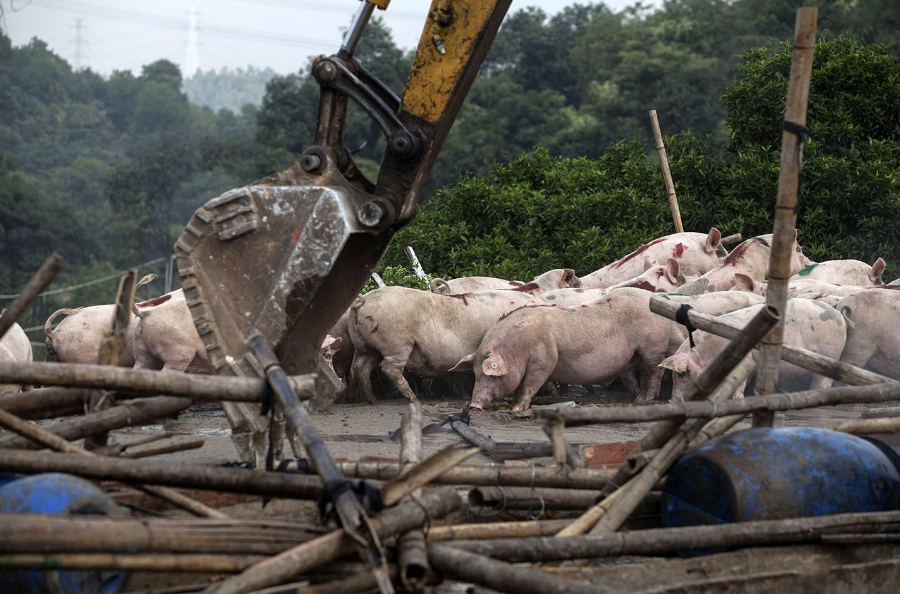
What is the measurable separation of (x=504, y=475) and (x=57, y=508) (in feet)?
6.67

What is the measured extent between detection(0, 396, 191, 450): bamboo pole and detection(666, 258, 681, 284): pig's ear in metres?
7.50

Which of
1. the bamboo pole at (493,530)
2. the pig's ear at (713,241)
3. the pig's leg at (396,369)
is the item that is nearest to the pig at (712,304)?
the pig's ear at (713,241)

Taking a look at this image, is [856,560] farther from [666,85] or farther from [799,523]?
[666,85]

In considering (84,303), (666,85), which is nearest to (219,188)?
(84,303)

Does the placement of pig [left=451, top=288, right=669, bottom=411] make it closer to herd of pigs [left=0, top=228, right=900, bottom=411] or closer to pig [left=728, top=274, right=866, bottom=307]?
herd of pigs [left=0, top=228, right=900, bottom=411]

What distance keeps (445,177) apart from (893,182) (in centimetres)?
2383

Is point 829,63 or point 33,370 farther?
point 829,63

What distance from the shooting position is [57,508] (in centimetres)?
376

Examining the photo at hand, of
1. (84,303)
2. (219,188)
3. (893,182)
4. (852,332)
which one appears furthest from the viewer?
(219,188)

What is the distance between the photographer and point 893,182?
42.2ft

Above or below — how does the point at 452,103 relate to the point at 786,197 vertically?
above

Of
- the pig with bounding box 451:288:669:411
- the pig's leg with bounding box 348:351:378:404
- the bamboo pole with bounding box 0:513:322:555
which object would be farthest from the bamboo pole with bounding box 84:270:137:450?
the pig's leg with bounding box 348:351:378:404

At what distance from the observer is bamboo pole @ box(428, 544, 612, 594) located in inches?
140

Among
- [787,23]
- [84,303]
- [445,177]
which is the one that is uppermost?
[787,23]
